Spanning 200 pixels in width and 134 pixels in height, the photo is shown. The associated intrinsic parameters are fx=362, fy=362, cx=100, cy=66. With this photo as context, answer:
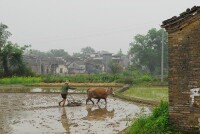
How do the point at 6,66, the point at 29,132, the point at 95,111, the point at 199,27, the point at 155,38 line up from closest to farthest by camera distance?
1. the point at 199,27
2. the point at 29,132
3. the point at 95,111
4. the point at 6,66
5. the point at 155,38

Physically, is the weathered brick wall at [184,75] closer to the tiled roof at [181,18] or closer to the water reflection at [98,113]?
the tiled roof at [181,18]

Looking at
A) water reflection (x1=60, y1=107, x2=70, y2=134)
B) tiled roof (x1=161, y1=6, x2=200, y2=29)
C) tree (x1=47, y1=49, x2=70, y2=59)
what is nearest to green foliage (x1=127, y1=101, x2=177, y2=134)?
tiled roof (x1=161, y1=6, x2=200, y2=29)

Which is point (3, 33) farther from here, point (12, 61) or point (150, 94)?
point (150, 94)

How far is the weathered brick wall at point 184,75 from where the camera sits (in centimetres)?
1062

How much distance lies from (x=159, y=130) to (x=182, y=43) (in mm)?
2686

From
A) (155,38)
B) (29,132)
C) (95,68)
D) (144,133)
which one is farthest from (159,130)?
(95,68)

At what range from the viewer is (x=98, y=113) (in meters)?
18.9

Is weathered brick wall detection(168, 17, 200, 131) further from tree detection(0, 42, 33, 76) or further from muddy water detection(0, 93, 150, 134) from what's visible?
tree detection(0, 42, 33, 76)

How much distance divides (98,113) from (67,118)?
2225mm

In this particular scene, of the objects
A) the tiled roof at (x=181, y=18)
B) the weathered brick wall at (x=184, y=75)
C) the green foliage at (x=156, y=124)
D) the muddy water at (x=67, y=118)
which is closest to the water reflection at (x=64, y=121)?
the muddy water at (x=67, y=118)

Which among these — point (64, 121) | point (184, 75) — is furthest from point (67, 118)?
point (184, 75)

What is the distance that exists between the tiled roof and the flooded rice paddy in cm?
483

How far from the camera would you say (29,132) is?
1383cm

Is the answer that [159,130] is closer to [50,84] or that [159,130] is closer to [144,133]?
[144,133]
